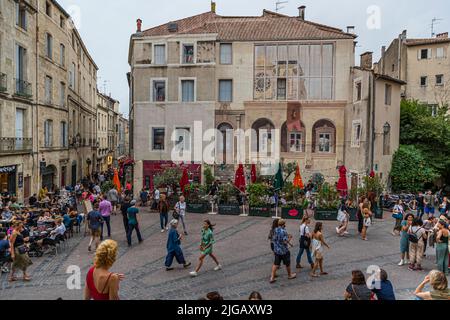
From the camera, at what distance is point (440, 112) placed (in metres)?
29.3

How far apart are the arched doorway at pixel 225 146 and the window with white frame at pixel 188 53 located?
541 cm

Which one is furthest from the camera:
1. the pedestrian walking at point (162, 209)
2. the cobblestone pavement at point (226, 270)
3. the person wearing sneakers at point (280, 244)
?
the pedestrian walking at point (162, 209)

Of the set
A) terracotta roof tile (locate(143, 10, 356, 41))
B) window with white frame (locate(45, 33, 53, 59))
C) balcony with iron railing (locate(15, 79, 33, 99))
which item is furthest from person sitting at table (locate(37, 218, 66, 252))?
terracotta roof tile (locate(143, 10, 356, 41))

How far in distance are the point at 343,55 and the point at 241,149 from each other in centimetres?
1010

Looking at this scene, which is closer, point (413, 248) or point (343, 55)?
point (413, 248)

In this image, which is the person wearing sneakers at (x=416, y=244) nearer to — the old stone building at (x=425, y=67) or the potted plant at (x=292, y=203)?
the potted plant at (x=292, y=203)

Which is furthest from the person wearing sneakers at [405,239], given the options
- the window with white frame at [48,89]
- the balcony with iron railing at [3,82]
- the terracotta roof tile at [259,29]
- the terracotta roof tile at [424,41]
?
the terracotta roof tile at [424,41]

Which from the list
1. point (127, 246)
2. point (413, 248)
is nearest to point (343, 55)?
point (413, 248)

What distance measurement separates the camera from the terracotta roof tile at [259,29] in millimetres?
28062

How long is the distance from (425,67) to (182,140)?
24720 millimetres

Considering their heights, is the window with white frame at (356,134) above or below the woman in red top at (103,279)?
above

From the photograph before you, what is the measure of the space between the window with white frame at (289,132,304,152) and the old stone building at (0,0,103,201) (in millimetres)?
17470
